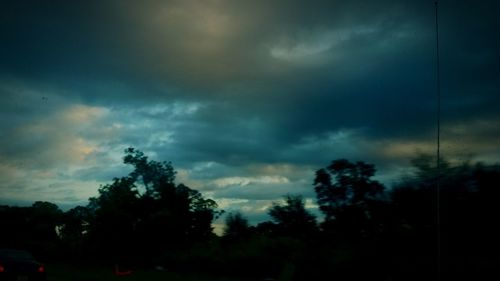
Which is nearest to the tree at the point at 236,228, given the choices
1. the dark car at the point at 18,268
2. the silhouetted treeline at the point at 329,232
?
the silhouetted treeline at the point at 329,232

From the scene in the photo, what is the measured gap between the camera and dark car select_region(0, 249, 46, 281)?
54.0 ft

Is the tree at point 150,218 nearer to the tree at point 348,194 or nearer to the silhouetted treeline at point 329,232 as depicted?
the silhouetted treeline at point 329,232

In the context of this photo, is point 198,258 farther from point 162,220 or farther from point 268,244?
point 162,220

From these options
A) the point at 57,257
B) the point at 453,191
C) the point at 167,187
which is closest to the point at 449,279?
the point at 453,191

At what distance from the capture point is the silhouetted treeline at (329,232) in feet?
69.7

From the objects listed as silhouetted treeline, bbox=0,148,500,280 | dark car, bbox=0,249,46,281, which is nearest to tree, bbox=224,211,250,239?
silhouetted treeline, bbox=0,148,500,280

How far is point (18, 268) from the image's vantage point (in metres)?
16.8

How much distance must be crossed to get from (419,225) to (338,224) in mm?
6972

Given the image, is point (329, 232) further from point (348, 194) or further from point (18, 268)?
point (18, 268)

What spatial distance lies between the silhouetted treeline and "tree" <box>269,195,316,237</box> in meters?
0.07

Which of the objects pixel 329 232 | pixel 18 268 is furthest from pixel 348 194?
pixel 18 268

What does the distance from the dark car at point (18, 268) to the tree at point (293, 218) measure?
17.8 m

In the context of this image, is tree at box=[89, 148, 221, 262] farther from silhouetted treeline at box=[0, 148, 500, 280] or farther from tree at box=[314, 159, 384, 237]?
tree at box=[314, 159, 384, 237]

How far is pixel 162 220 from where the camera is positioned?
46.2 m
